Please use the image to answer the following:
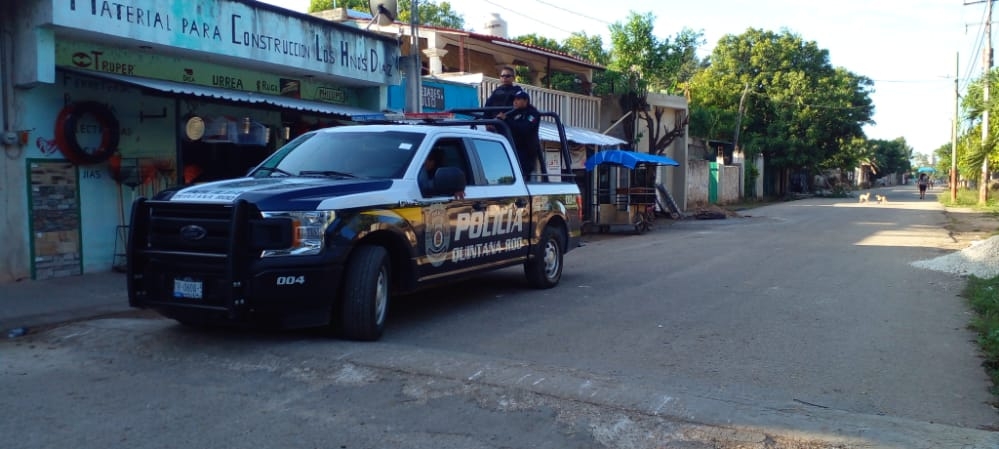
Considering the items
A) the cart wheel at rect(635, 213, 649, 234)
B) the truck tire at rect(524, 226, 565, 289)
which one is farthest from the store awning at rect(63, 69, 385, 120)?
the cart wheel at rect(635, 213, 649, 234)

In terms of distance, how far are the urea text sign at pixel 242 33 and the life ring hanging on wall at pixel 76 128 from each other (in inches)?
40.8

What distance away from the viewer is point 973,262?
12.3 m

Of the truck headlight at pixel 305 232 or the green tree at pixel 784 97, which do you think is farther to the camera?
the green tree at pixel 784 97

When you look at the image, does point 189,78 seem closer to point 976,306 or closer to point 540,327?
point 540,327

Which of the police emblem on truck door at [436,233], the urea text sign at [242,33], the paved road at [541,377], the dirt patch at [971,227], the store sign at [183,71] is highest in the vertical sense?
the urea text sign at [242,33]

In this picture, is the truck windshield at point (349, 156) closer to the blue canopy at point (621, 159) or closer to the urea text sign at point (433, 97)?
the urea text sign at point (433, 97)

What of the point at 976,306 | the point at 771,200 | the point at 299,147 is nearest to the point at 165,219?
the point at 299,147

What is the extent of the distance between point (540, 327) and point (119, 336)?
3654 millimetres

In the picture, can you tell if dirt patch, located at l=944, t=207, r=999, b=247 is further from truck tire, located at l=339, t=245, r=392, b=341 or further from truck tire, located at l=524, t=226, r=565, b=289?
truck tire, located at l=339, t=245, r=392, b=341

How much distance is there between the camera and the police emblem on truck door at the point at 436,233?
24.1ft

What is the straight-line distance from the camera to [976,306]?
340 inches

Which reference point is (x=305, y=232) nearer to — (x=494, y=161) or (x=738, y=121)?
(x=494, y=161)

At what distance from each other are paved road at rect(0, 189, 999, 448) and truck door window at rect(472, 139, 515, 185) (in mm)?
1373

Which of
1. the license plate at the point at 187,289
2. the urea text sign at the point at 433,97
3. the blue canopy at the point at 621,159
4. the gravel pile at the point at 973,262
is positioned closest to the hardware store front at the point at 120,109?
the urea text sign at the point at 433,97
